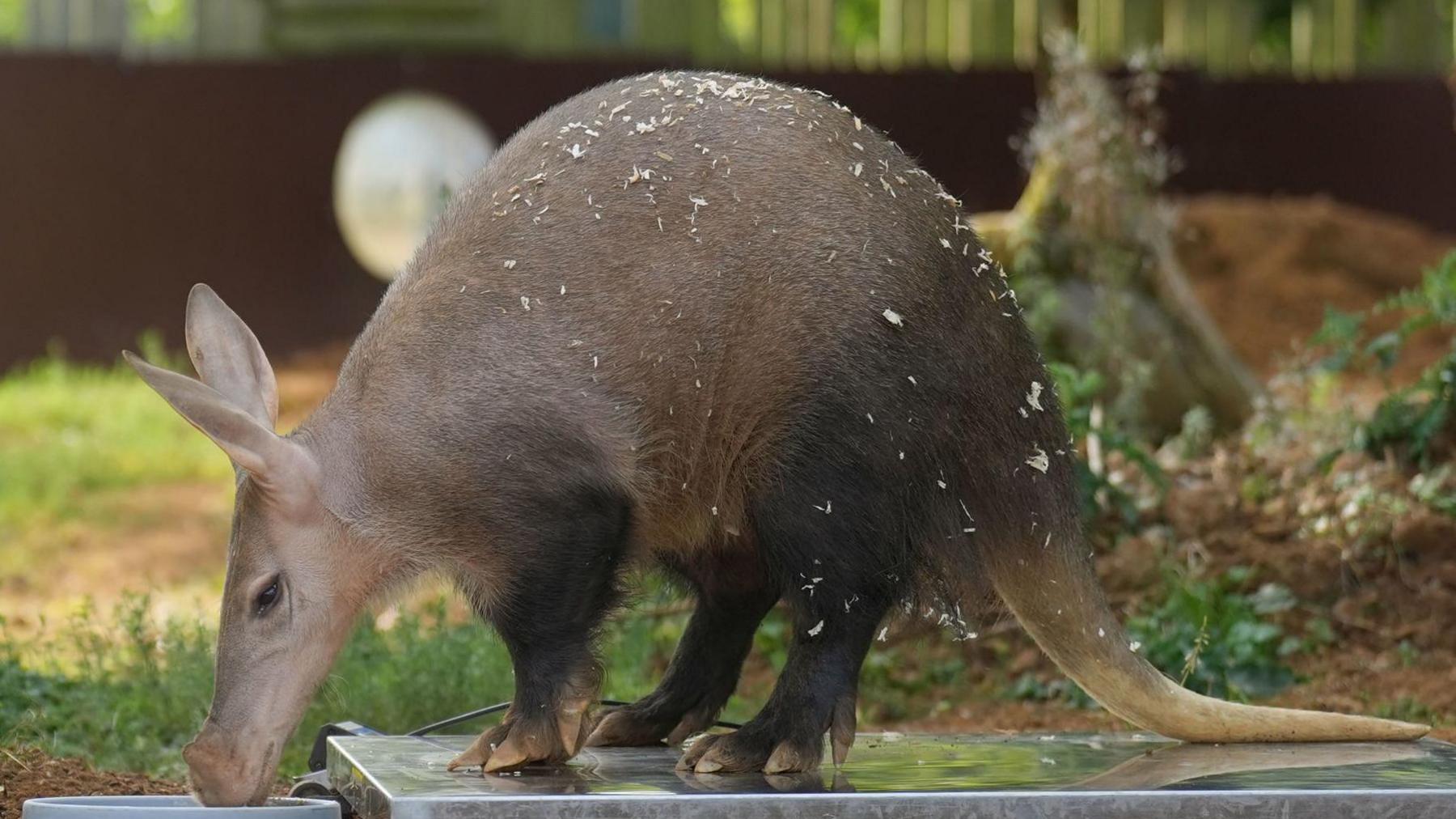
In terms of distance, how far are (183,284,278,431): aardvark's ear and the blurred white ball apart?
705 centimetres

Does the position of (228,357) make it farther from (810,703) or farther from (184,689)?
(184,689)

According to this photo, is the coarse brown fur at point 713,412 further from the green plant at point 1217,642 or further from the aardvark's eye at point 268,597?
the green plant at point 1217,642

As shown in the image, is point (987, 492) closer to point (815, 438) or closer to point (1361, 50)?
point (815, 438)

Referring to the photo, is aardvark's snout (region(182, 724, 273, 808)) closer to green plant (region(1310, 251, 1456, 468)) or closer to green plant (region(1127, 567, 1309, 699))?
green plant (region(1127, 567, 1309, 699))

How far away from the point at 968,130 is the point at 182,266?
5.09 m

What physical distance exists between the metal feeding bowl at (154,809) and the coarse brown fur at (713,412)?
46cm

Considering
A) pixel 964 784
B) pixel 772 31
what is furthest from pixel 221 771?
pixel 772 31

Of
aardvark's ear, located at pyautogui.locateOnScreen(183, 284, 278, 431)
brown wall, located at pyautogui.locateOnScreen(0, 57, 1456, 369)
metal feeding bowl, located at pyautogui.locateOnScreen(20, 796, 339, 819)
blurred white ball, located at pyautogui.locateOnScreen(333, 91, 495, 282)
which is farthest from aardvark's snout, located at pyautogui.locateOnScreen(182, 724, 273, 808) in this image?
brown wall, located at pyautogui.locateOnScreen(0, 57, 1456, 369)

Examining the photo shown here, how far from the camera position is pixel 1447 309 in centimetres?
736

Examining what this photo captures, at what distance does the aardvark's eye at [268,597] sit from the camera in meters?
4.50

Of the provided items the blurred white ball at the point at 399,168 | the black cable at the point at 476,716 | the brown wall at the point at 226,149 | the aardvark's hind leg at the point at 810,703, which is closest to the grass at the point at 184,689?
the black cable at the point at 476,716

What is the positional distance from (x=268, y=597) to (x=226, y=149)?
29.8 feet

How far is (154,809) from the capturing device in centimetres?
412

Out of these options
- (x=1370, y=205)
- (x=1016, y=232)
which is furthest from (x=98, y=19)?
(x=1370, y=205)
